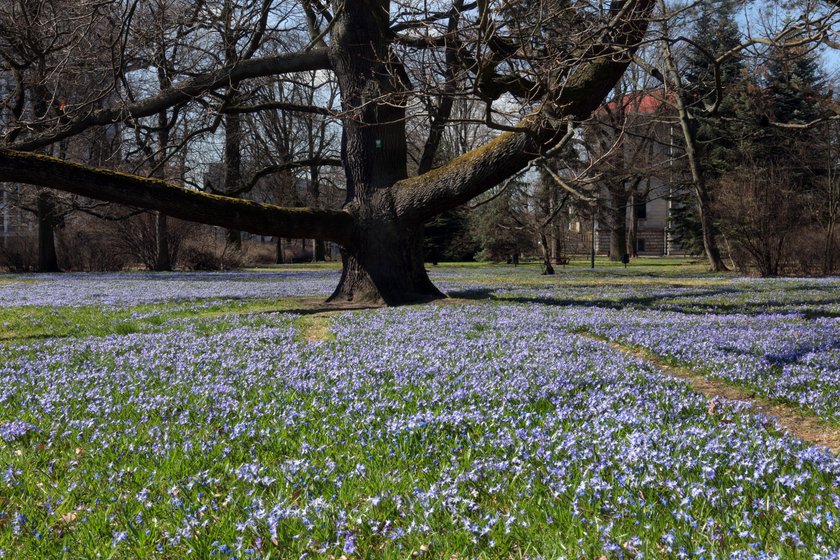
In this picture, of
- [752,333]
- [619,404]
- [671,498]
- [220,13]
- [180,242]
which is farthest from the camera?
[180,242]

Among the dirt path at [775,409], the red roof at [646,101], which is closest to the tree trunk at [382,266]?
the red roof at [646,101]

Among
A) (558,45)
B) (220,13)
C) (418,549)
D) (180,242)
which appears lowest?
(418,549)

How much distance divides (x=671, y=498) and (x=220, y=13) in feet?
46.1

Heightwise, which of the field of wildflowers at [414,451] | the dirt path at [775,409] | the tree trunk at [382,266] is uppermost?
the tree trunk at [382,266]

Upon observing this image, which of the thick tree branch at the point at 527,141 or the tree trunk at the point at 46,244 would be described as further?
the tree trunk at the point at 46,244

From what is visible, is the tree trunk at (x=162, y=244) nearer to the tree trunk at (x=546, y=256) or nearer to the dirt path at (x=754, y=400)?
the tree trunk at (x=546, y=256)

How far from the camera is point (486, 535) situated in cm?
247

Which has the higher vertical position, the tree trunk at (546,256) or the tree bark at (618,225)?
the tree bark at (618,225)

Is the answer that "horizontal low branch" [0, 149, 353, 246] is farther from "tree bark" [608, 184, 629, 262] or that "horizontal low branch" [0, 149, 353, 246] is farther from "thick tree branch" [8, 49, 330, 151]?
"tree bark" [608, 184, 629, 262]

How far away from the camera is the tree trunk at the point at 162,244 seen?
3016 centimetres

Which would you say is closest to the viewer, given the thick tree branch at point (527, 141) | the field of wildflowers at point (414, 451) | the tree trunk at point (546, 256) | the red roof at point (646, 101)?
the field of wildflowers at point (414, 451)

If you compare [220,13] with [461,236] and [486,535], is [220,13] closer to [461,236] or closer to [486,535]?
[486,535]

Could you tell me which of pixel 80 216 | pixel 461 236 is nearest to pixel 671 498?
pixel 80 216

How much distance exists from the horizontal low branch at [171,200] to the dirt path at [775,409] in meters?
7.18
